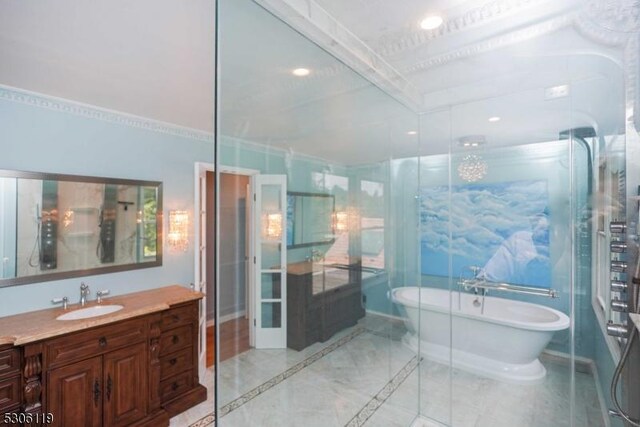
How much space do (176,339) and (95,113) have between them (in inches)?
81.2

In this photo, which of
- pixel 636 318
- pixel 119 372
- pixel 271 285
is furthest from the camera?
pixel 119 372

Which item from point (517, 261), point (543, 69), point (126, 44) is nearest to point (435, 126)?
point (543, 69)

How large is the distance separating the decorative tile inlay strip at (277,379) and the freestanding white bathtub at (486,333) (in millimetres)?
841

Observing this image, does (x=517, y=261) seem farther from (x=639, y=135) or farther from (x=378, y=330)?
(x=639, y=135)

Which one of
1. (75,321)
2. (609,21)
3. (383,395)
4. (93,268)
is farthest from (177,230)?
(609,21)

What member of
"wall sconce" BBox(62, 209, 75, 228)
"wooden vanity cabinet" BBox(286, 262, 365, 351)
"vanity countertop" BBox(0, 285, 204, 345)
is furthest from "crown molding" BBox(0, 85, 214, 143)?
"wooden vanity cabinet" BBox(286, 262, 365, 351)

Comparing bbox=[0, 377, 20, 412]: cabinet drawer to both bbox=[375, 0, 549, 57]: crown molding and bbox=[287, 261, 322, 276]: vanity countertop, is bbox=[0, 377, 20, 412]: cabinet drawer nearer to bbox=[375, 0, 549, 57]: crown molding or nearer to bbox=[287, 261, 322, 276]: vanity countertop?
bbox=[287, 261, 322, 276]: vanity countertop

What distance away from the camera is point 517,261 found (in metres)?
2.95

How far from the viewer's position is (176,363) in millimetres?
2492

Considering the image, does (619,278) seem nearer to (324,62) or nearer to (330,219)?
(330,219)

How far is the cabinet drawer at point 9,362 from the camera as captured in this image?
1.67 metres

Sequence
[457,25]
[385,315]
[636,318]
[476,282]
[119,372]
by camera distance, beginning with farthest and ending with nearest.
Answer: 1. [476,282]
2. [385,315]
3. [119,372]
4. [457,25]
5. [636,318]

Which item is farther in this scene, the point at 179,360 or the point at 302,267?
the point at 179,360

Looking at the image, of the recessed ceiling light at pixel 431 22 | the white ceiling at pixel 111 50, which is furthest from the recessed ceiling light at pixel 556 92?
the white ceiling at pixel 111 50
